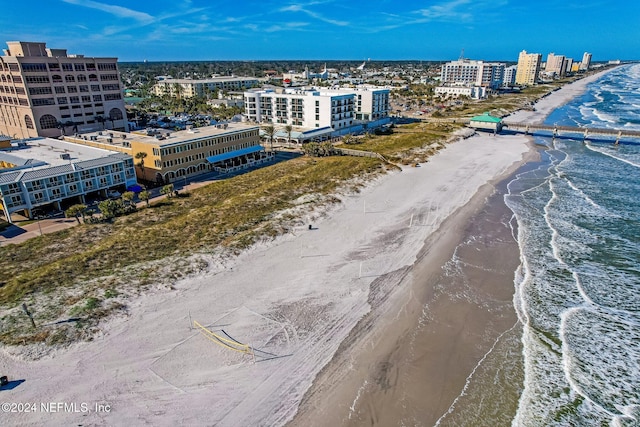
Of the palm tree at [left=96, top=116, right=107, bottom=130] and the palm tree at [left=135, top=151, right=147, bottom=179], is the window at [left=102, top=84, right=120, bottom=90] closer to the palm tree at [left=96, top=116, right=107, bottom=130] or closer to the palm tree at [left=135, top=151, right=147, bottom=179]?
the palm tree at [left=96, top=116, right=107, bottom=130]

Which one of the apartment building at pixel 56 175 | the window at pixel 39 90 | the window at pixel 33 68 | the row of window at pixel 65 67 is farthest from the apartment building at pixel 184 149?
the row of window at pixel 65 67

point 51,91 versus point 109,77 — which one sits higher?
point 109,77

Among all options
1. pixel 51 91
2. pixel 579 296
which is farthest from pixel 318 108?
pixel 579 296

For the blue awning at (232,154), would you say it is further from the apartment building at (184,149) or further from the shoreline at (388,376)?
the shoreline at (388,376)

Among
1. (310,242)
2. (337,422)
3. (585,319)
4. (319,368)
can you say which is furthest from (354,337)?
(585,319)

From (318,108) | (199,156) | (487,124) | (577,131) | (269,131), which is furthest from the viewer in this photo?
(487,124)

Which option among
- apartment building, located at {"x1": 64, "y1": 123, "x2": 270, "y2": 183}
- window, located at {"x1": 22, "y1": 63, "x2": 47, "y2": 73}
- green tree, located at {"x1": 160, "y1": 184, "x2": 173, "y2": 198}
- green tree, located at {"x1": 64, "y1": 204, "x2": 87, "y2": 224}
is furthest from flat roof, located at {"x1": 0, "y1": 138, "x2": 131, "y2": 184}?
window, located at {"x1": 22, "y1": 63, "x2": 47, "y2": 73}

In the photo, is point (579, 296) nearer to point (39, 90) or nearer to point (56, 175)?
point (56, 175)
